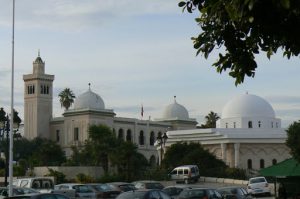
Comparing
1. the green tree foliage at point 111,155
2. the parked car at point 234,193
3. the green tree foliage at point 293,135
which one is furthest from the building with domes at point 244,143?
the parked car at point 234,193

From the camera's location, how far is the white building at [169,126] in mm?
97188

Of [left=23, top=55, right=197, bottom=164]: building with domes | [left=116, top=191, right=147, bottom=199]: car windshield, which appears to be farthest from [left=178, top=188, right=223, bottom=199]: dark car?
[left=23, top=55, right=197, bottom=164]: building with domes

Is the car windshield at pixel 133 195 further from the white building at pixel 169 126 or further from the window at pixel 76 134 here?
the window at pixel 76 134

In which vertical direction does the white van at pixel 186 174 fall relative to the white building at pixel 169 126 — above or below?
below

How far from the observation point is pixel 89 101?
12788cm

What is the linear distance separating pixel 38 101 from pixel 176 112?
28766mm

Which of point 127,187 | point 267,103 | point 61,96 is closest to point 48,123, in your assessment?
point 61,96

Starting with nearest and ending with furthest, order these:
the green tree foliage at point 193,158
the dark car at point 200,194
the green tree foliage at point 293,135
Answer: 1. the dark car at point 200,194
2. the green tree foliage at point 293,135
3. the green tree foliage at point 193,158

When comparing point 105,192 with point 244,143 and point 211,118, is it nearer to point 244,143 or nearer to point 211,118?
point 244,143

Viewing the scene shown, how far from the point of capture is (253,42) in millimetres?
7195

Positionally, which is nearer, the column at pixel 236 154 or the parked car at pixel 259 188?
the parked car at pixel 259 188

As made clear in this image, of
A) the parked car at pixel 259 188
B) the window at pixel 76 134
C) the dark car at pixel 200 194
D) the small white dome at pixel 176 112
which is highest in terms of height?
the small white dome at pixel 176 112

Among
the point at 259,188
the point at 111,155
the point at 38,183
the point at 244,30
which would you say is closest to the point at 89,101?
Answer: the point at 111,155

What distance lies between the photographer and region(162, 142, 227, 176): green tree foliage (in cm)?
8100
